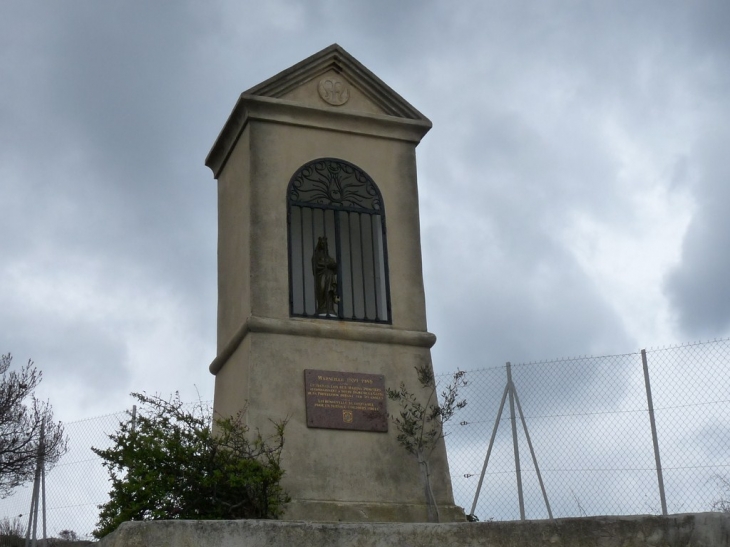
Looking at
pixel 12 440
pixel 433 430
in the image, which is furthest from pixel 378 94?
pixel 12 440

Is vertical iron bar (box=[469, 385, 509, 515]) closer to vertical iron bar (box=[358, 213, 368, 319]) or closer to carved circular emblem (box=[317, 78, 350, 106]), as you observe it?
vertical iron bar (box=[358, 213, 368, 319])

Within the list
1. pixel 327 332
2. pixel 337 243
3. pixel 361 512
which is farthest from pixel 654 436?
pixel 337 243

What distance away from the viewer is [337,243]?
11.4m

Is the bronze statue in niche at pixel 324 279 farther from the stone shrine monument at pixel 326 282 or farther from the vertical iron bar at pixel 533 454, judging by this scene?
the vertical iron bar at pixel 533 454

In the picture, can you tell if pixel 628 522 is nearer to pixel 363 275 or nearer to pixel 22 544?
pixel 363 275

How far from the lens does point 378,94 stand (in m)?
11.9

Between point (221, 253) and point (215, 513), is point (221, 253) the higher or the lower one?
the higher one

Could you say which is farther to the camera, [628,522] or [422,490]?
[422,490]

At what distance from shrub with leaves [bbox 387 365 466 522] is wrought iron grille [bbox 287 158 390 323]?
0.85 m

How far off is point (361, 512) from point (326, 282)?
2.42 meters

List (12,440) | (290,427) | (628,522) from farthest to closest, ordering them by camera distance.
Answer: (12,440)
(290,427)
(628,522)

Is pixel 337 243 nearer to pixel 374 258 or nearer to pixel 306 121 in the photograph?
pixel 374 258

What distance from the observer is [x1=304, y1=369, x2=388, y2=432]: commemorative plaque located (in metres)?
10.3

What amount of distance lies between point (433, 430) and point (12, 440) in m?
9.86
